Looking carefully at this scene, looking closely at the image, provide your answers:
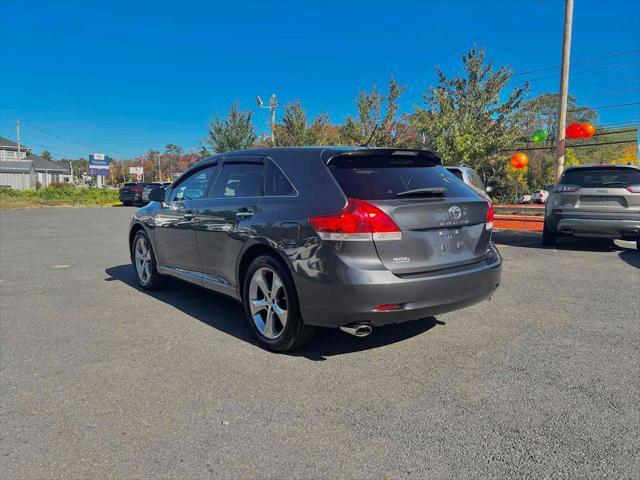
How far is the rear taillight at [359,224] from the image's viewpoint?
3299 millimetres

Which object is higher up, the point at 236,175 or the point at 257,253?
the point at 236,175

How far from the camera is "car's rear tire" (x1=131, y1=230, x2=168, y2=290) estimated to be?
19.6 ft

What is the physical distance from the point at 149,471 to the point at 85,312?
131 inches

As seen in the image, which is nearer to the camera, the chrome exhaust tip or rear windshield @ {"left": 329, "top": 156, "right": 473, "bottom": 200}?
the chrome exhaust tip

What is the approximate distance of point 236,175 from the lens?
4.61 metres

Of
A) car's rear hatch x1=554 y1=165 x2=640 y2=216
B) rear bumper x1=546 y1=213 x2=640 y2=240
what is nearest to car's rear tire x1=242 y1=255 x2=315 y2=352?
rear bumper x1=546 y1=213 x2=640 y2=240

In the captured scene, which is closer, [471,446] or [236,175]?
[471,446]

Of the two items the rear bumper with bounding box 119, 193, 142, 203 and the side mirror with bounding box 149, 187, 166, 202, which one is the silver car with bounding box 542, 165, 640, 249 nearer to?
the side mirror with bounding box 149, 187, 166, 202

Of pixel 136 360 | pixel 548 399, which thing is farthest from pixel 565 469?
pixel 136 360

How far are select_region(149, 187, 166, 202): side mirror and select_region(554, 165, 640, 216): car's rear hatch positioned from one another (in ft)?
23.7

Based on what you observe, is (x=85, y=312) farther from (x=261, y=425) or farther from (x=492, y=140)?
(x=492, y=140)

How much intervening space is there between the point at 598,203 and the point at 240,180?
7078 millimetres

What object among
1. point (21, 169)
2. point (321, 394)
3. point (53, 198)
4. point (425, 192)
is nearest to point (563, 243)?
point (425, 192)

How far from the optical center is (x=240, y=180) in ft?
14.8
